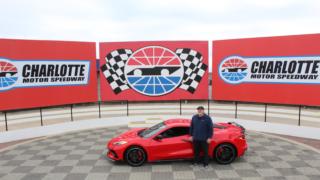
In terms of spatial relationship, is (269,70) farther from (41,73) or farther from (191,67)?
(41,73)

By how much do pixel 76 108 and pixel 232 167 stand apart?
1190cm

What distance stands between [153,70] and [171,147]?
10.1 meters

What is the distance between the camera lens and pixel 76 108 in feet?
54.3

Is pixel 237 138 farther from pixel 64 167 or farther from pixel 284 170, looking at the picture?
pixel 64 167

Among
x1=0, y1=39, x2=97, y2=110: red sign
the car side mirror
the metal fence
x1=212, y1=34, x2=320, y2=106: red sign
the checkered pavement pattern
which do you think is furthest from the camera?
x1=0, y1=39, x2=97, y2=110: red sign

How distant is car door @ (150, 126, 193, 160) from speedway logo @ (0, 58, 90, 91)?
1080 cm

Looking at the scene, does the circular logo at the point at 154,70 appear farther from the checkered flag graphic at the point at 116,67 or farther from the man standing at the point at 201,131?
the man standing at the point at 201,131

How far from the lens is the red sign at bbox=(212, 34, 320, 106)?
47.8 feet

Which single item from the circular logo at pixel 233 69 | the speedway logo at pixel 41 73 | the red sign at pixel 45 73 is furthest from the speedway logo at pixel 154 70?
the speedway logo at pixel 41 73

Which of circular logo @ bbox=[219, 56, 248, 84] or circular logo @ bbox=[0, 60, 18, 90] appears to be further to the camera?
circular logo @ bbox=[219, 56, 248, 84]

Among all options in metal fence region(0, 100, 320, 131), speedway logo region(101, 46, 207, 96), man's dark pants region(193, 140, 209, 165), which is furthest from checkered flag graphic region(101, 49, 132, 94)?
man's dark pants region(193, 140, 209, 165)

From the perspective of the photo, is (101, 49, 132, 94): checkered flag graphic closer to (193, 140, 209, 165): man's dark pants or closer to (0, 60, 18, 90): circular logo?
(0, 60, 18, 90): circular logo

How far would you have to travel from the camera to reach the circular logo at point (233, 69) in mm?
16312

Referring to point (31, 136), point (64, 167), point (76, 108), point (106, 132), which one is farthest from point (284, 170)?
point (76, 108)
